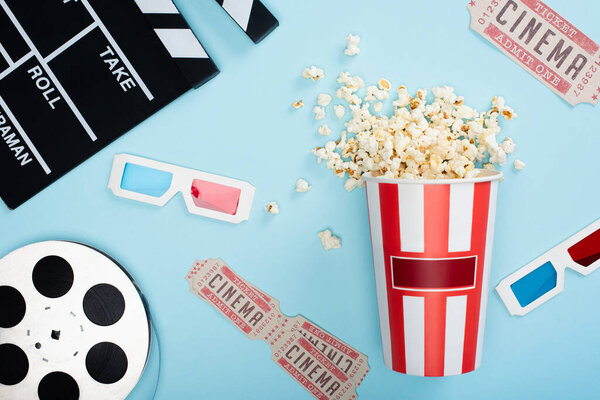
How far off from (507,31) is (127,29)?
3.12ft

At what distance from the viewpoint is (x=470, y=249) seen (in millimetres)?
809

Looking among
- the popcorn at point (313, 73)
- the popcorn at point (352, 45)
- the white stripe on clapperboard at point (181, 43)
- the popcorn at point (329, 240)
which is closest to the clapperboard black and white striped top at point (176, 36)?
the white stripe on clapperboard at point (181, 43)

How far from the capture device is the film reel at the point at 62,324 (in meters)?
1.05

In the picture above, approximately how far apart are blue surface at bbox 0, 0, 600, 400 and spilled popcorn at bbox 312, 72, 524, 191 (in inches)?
1.7

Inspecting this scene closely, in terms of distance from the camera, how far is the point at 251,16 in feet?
3.09

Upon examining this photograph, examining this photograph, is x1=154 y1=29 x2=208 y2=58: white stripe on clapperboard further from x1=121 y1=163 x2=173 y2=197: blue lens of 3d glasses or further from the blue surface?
x1=121 y1=163 x2=173 y2=197: blue lens of 3d glasses

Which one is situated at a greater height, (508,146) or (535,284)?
(508,146)

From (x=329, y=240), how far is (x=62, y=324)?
0.77 metres

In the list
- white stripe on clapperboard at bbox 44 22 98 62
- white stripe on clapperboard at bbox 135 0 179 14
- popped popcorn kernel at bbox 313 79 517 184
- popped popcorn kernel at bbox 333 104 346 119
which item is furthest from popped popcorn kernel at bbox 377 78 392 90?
white stripe on clapperboard at bbox 44 22 98 62

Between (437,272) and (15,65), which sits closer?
(437,272)

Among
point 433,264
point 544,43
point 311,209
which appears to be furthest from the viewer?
point 311,209

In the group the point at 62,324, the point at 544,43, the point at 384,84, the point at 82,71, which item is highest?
the point at 544,43

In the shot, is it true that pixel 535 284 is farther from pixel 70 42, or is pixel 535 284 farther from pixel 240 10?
pixel 70 42

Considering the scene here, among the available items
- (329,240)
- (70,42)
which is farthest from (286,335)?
(70,42)
